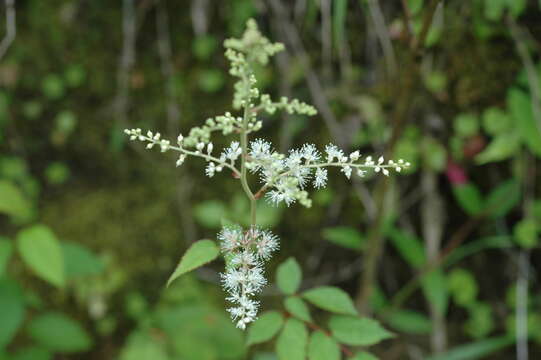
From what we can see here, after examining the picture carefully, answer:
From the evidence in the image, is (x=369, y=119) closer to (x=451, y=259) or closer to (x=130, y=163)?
(x=451, y=259)

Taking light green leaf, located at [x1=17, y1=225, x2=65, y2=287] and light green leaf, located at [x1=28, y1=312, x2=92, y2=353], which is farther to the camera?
light green leaf, located at [x1=28, y1=312, x2=92, y2=353]

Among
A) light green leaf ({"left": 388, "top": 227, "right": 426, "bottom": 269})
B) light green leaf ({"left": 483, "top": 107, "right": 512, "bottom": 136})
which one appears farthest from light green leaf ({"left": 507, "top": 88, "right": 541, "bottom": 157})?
light green leaf ({"left": 388, "top": 227, "right": 426, "bottom": 269})

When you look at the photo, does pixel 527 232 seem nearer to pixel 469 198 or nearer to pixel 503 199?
pixel 503 199

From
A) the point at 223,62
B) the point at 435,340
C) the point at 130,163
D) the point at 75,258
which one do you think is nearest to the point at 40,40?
the point at 130,163

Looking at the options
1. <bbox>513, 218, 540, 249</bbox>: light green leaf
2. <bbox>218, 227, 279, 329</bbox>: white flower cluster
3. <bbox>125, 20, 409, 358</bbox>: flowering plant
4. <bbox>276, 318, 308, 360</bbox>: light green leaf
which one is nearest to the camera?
<bbox>125, 20, 409, 358</bbox>: flowering plant

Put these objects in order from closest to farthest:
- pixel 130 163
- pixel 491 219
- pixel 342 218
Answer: pixel 491 219, pixel 342 218, pixel 130 163

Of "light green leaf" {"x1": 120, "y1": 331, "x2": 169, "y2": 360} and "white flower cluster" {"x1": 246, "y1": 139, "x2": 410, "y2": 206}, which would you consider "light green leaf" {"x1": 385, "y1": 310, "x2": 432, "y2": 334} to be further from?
"white flower cluster" {"x1": 246, "y1": 139, "x2": 410, "y2": 206}
